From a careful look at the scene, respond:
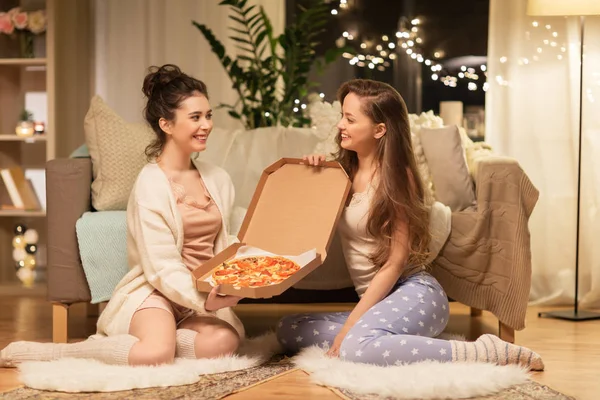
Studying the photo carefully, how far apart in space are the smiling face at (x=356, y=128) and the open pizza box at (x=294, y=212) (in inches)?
4.2

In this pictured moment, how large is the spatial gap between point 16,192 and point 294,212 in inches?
87.9

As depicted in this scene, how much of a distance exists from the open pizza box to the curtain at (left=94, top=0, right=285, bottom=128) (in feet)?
6.67

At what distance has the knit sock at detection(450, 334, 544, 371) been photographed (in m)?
2.63

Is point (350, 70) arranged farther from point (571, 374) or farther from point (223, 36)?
point (571, 374)

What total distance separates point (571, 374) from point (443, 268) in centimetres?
66

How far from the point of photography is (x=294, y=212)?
111 inches

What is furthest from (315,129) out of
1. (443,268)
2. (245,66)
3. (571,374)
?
(571,374)

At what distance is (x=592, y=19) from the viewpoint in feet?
14.2

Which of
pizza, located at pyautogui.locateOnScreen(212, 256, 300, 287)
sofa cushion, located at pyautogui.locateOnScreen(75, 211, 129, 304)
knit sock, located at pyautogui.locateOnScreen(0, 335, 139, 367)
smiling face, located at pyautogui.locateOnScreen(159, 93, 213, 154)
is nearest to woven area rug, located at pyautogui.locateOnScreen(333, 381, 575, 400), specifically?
pizza, located at pyautogui.locateOnScreen(212, 256, 300, 287)

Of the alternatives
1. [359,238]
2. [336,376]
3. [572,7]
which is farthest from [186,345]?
[572,7]

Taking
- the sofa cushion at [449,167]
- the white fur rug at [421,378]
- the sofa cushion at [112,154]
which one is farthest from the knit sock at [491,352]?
the sofa cushion at [112,154]

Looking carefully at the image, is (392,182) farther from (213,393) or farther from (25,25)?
(25,25)

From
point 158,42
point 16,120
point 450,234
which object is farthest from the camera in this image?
point 158,42

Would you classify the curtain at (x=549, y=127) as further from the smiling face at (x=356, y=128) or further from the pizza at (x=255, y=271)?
A: the pizza at (x=255, y=271)
